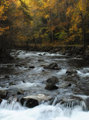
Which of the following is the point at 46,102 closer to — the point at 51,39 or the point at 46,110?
the point at 46,110

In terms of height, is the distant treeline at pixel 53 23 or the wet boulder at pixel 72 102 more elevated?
the distant treeline at pixel 53 23

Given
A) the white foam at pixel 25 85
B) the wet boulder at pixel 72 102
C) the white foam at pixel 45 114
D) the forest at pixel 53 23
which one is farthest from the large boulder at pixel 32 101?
the forest at pixel 53 23

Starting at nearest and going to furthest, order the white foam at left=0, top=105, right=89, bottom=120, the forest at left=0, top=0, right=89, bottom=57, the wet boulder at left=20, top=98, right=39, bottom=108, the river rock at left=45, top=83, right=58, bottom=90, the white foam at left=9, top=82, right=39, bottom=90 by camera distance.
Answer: the white foam at left=0, top=105, right=89, bottom=120 → the wet boulder at left=20, top=98, right=39, bottom=108 → the river rock at left=45, top=83, right=58, bottom=90 → the white foam at left=9, top=82, right=39, bottom=90 → the forest at left=0, top=0, right=89, bottom=57

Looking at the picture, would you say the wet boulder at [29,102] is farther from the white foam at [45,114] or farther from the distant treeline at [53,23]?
the distant treeline at [53,23]

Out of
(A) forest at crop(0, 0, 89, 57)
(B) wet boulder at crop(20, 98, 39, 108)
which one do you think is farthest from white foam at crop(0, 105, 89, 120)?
(A) forest at crop(0, 0, 89, 57)

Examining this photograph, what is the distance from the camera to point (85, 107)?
6.61m

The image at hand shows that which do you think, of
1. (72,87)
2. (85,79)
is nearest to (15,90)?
(72,87)

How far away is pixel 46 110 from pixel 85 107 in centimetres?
155

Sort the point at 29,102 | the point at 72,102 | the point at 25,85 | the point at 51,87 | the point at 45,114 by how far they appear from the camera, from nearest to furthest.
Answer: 1. the point at 45,114
2. the point at 72,102
3. the point at 29,102
4. the point at 51,87
5. the point at 25,85

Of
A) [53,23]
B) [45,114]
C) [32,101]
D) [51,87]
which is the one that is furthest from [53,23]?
[45,114]

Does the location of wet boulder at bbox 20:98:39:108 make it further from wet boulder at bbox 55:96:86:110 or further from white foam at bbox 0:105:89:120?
wet boulder at bbox 55:96:86:110

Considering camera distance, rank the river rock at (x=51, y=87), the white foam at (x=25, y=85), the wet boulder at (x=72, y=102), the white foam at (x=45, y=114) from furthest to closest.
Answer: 1. the white foam at (x=25, y=85)
2. the river rock at (x=51, y=87)
3. the wet boulder at (x=72, y=102)
4. the white foam at (x=45, y=114)

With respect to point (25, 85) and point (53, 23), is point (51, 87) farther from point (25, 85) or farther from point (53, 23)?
point (53, 23)

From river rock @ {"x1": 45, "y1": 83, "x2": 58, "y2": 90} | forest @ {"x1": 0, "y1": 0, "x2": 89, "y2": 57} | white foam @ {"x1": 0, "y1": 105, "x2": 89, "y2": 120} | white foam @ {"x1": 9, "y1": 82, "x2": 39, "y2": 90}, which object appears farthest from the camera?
forest @ {"x1": 0, "y1": 0, "x2": 89, "y2": 57}
